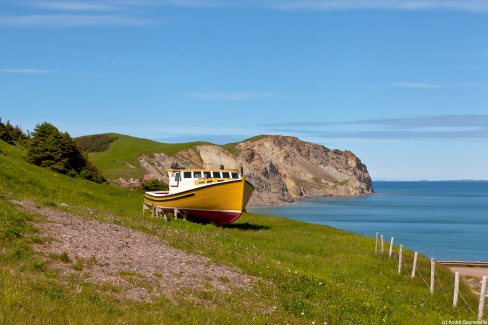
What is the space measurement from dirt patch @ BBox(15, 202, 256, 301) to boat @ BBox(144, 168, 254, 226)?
18.9 metres

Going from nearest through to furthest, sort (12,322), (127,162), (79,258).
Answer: (12,322) → (79,258) → (127,162)

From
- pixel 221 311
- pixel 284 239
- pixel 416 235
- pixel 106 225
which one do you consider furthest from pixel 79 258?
pixel 416 235

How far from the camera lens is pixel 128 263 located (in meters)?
18.5

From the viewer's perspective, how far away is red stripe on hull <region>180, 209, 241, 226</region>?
43.7m

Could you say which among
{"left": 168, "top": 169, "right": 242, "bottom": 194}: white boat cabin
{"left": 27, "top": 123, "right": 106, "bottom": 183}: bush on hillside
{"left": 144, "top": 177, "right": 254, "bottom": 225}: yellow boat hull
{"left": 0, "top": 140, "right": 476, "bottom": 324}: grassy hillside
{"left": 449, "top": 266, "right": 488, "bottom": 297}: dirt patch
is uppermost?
{"left": 27, "top": 123, "right": 106, "bottom": 183}: bush on hillside

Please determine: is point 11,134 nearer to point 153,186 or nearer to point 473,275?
point 153,186

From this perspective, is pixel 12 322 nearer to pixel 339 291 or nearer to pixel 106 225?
pixel 339 291

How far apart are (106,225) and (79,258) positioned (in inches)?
282

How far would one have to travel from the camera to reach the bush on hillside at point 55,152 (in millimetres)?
60781

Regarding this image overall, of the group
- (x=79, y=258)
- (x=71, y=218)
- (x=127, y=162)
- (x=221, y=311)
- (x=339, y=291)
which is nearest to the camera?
(x=221, y=311)

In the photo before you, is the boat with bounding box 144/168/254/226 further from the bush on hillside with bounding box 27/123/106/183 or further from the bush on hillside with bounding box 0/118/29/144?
the bush on hillside with bounding box 0/118/29/144

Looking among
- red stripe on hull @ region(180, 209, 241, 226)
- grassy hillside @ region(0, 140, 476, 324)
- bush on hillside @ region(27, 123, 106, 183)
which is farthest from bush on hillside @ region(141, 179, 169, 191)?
grassy hillside @ region(0, 140, 476, 324)

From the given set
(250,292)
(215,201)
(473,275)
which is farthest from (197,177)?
(250,292)

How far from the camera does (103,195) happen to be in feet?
168
